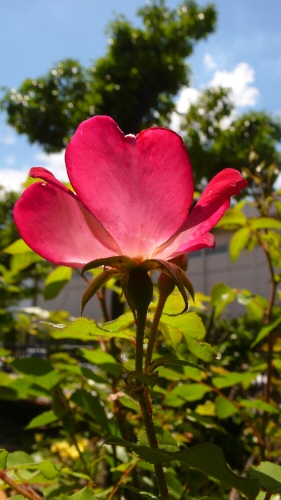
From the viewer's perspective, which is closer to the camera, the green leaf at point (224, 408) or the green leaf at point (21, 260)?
the green leaf at point (224, 408)

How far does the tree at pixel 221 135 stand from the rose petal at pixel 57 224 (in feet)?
46.1

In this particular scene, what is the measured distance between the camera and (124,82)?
43.0 ft

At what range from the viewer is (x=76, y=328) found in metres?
0.28

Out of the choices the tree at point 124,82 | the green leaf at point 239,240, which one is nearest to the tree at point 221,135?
the tree at point 124,82

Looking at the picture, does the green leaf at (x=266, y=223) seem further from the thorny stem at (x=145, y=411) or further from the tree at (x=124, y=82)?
the tree at (x=124, y=82)

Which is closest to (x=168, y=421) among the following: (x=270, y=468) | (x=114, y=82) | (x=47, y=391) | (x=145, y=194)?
(x=47, y=391)

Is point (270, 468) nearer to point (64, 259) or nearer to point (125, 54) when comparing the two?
point (64, 259)

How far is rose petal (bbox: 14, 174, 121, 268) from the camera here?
269 mm

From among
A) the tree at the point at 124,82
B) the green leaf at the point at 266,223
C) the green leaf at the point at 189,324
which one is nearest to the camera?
the green leaf at the point at 189,324

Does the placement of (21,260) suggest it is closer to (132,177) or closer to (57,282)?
(57,282)

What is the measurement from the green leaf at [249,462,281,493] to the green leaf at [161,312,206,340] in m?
0.10

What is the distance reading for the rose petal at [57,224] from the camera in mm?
269

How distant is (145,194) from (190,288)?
66 mm

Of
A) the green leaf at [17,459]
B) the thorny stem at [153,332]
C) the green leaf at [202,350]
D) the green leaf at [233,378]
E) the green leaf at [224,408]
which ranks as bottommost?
the green leaf at [17,459]
